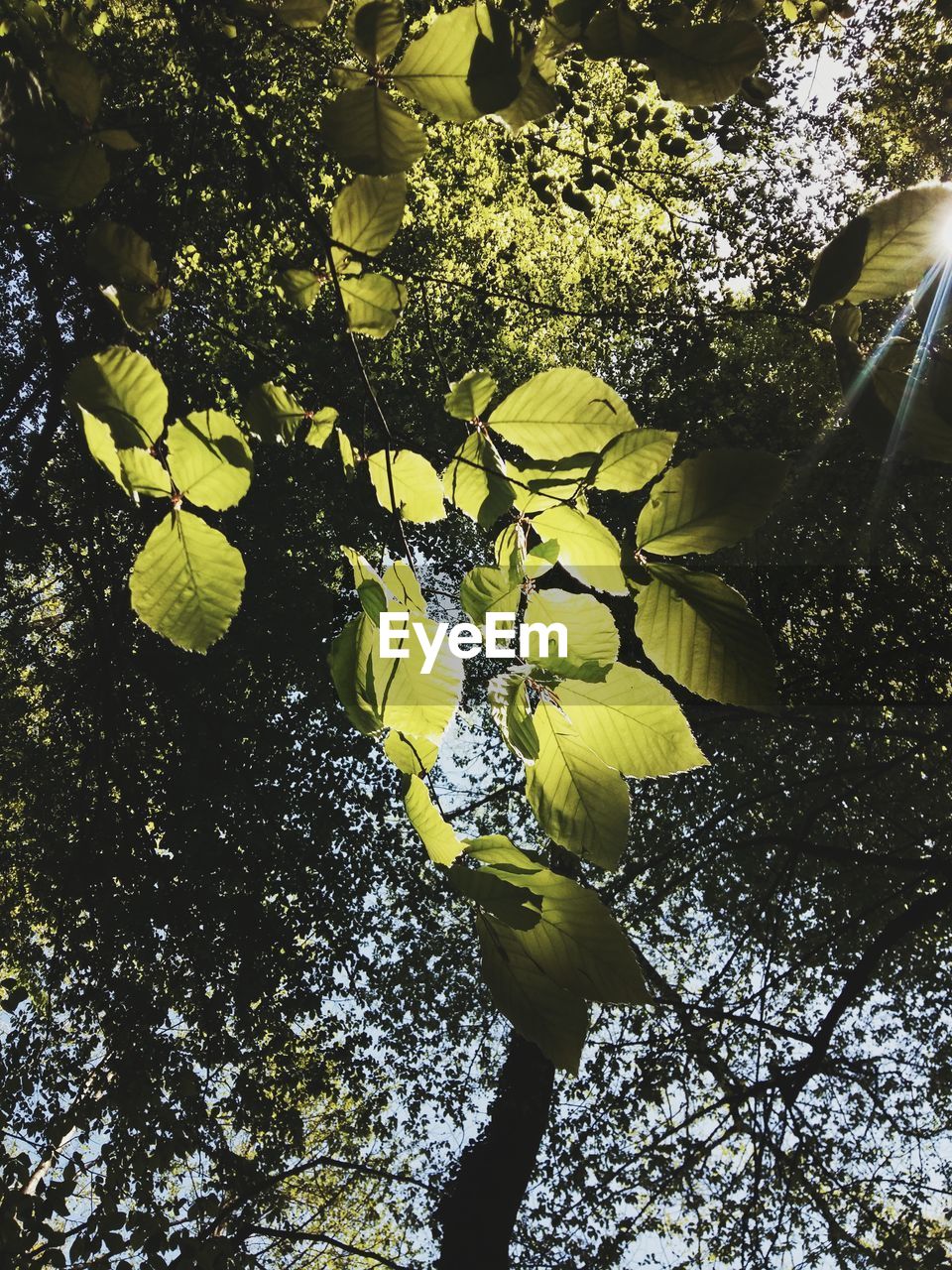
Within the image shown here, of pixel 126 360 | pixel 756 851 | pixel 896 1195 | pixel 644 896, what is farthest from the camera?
pixel 644 896

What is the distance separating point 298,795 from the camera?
7703mm

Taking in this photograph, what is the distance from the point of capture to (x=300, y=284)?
931 millimetres

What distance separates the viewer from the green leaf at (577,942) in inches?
17.3

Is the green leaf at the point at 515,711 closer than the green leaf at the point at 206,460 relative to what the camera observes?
Yes

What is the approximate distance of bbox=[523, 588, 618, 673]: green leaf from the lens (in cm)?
55

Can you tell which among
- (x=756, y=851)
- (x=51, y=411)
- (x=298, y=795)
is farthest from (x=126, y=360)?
(x=756, y=851)

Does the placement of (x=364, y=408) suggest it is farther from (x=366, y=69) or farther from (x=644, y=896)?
(x=644, y=896)

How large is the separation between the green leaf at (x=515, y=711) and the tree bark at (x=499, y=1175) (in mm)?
7752

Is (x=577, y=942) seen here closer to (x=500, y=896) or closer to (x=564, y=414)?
(x=500, y=896)

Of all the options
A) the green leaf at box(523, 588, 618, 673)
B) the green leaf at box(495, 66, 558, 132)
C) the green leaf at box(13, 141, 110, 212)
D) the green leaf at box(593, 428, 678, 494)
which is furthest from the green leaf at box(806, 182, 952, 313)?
the green leaf at box(13, 141, 110, 212)

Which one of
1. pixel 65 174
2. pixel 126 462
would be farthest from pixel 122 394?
pixel 65 174

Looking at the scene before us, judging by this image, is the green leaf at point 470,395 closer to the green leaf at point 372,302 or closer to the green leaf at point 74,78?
the green leaf at point 372,302

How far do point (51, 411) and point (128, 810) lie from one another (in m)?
3.52

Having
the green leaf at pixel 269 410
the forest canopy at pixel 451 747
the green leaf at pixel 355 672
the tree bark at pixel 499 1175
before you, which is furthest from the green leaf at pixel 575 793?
the tree bark at pixel 499 1175
